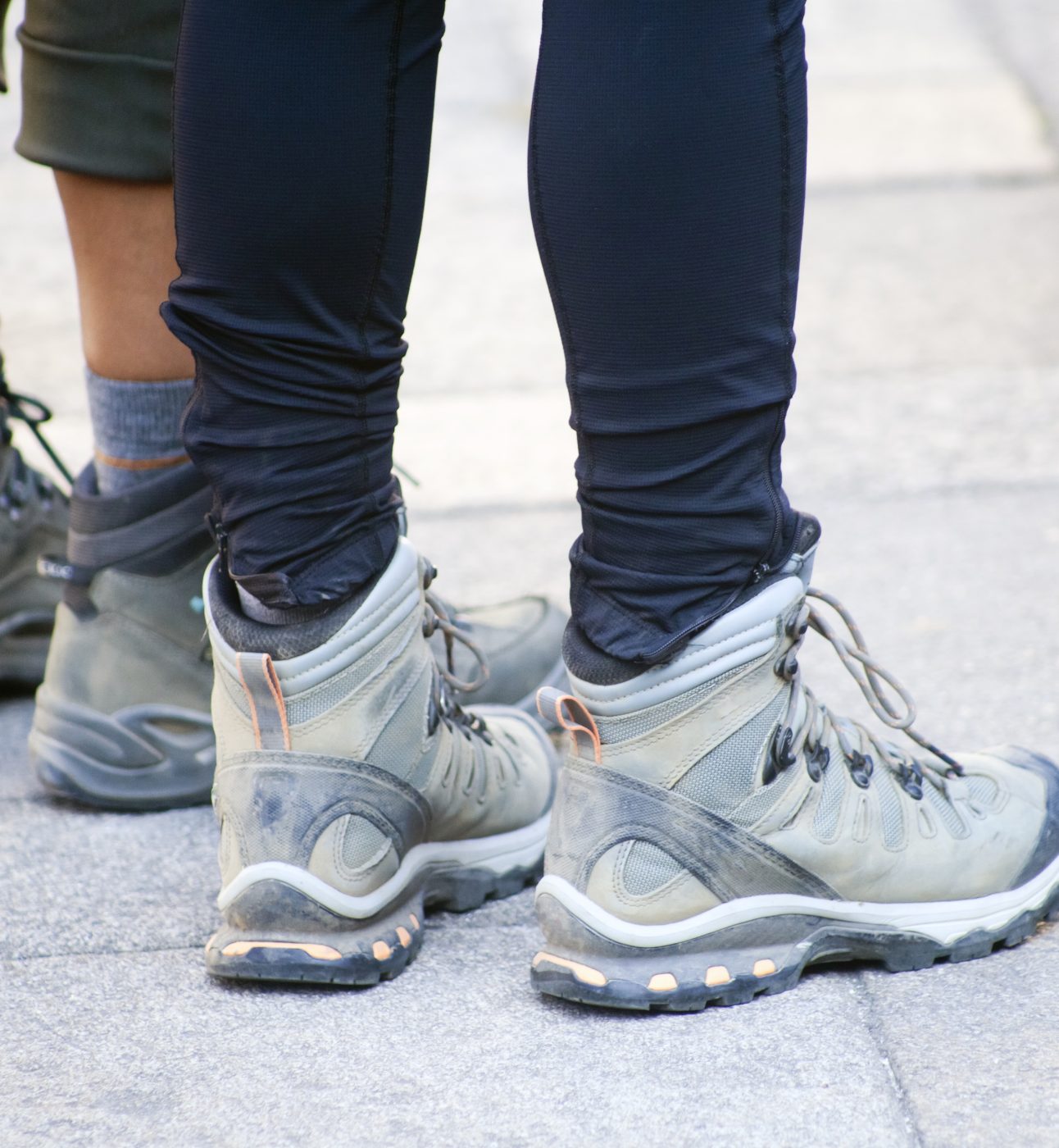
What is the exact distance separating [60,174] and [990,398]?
175 cm

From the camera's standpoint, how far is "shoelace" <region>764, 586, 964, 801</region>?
103 cm

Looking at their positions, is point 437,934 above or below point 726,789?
below

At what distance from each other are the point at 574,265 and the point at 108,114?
659 mm

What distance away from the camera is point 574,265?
910mm

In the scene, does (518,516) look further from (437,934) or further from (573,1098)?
(573,1098)

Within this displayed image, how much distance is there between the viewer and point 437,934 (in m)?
1.15

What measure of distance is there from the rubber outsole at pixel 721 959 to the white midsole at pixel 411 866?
134 millimetres

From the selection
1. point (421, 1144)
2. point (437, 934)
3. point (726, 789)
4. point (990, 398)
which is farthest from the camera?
point (990, 398)

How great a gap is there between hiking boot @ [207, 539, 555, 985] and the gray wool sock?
35 centimetres

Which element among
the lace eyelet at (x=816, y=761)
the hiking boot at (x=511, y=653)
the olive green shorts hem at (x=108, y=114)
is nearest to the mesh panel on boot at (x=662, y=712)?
the lace eyelet at (x=816, y=761)

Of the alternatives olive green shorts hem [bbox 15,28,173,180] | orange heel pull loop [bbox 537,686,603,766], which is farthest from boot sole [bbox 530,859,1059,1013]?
olive green shorts hem [bbox 15,28,173,180]

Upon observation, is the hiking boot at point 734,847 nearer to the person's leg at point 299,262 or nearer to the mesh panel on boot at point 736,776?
the mesh panel on boot at point 736,776

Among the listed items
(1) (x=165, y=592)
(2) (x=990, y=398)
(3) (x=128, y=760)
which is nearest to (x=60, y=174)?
(1) (x=165, y=592)

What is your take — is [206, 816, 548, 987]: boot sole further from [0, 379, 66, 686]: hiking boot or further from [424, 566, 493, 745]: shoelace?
[0, 379, 66, 686]: hiking boot
